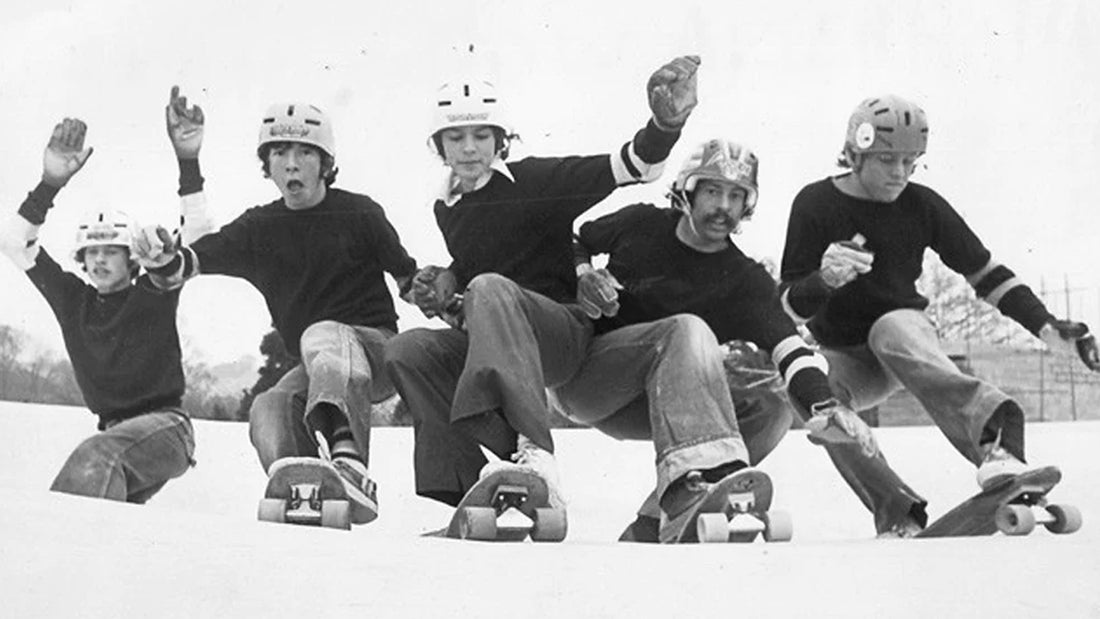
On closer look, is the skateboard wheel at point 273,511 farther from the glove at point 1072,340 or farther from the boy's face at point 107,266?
the glove at point 1072,340

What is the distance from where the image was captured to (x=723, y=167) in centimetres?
268

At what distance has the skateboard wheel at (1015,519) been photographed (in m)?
2.60

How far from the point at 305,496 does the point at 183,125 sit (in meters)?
0.68

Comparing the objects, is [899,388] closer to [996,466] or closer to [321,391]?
[996,466]

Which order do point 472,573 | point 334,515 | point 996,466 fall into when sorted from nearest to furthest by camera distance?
point 472,573, point 334,515, point 996,466

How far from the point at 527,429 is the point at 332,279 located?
477 millimetres

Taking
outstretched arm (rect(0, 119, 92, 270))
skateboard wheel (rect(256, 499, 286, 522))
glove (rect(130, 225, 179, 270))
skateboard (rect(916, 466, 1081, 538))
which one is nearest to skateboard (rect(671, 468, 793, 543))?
skateboard (rect(916, 466, 1081, 538))

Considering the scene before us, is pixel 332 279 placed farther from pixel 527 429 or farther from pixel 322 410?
pixel 527 429

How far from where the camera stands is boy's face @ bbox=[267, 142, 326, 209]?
2.75 m

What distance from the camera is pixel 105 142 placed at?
2785 millimetres

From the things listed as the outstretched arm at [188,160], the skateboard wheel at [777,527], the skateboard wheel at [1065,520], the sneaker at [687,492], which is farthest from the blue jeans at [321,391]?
the skateboard wheel at [1065,520]

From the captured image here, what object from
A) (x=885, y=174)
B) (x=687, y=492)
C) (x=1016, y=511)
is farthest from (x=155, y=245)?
(x=1016, y=511)

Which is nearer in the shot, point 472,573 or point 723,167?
point 472,573

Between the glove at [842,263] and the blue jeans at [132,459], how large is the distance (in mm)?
1034
